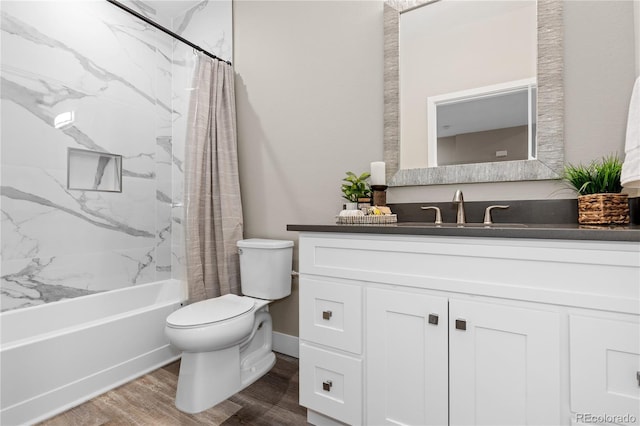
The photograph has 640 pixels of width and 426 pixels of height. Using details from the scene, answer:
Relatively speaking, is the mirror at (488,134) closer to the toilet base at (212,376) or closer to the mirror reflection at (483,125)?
the mirror reflection at (483,125)

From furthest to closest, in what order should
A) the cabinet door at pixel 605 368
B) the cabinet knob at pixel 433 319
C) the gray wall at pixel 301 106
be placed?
the gray wall at pixel 301 106, the cabinet knob at pixel 433 319, the cabinet door at pixel 605 368

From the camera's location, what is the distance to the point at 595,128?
4.21 ft

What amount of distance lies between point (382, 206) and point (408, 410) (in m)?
0.92

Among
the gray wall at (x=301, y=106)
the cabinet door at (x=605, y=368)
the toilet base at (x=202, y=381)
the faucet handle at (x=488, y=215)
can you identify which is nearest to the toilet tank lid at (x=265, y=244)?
the gray wall at (x=301, y=106)

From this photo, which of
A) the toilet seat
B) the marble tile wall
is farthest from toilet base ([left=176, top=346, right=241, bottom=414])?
the marble tile wall

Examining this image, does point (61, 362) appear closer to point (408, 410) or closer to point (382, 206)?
point (408, 410)

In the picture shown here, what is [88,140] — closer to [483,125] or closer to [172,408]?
[172,408]

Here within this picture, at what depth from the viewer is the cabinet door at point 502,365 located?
3.01 feet

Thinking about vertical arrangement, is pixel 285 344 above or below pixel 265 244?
below

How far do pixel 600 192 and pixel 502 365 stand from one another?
Answer: 781mm

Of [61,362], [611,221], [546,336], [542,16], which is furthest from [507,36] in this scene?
[61,362]

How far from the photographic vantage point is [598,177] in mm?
1188

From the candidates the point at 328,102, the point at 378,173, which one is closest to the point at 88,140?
the point at 328,102

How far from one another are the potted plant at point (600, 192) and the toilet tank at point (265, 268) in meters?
1.45
